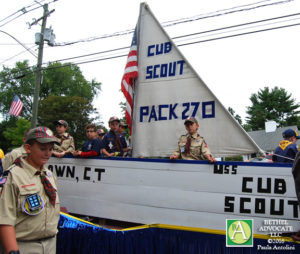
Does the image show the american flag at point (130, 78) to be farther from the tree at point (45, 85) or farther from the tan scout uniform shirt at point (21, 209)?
the tree at point (45, 85)

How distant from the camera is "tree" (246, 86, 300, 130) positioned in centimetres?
5691

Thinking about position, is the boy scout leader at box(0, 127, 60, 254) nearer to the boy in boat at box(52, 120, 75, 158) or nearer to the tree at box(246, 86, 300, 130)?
the boy in boat at box(52, 120, 75, 158)

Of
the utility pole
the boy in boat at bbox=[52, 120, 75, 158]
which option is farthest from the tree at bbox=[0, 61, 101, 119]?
the boy in boat at bbox=[52, 120, 75, 158]

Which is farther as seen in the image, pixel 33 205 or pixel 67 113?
pixel 67 113

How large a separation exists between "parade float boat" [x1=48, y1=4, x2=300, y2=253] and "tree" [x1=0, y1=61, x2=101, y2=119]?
4781 cm

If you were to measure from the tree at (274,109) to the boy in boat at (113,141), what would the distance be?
5722 cm

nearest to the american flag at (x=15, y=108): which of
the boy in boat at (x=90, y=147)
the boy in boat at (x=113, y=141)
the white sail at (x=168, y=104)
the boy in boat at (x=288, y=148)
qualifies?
the boy in boat at (x=90, y=147)

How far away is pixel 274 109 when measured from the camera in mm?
58719

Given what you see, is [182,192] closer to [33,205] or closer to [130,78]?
[33,205]

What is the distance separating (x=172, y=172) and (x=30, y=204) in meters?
2.00

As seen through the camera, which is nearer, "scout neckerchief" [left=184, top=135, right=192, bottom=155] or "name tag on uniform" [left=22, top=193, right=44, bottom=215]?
"name tag on uniform" [left=22, top=193, right=44, bottom=215]

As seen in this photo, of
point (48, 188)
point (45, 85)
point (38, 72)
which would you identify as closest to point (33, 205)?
point (48, 188)

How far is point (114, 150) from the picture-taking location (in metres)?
5.09

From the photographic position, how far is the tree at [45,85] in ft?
156
